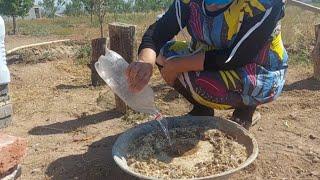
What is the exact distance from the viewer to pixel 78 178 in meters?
2.56

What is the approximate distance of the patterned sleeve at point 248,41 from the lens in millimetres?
2391

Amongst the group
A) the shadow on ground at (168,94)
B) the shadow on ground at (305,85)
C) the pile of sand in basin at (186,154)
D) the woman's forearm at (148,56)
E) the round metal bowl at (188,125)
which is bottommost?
the shadow on ground at (168,94)

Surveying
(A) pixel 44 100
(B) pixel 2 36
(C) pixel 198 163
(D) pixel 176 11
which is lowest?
(A) pixel 44 100

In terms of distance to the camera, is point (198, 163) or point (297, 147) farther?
point (297, 147)

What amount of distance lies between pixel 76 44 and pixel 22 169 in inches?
163

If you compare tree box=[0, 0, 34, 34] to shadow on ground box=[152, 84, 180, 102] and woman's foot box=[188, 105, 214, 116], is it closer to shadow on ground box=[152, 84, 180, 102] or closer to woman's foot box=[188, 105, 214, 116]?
shadow on ground box=[152, 84, 180, 102]

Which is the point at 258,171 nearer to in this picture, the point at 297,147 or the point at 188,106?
the point at 297,147

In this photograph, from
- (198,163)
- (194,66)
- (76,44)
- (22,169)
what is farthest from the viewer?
(76,44)

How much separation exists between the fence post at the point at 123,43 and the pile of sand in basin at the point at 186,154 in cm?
99

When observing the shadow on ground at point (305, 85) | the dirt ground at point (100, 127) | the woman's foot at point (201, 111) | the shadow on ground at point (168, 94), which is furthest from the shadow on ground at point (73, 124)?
the shadow on ground at point (305, 85)

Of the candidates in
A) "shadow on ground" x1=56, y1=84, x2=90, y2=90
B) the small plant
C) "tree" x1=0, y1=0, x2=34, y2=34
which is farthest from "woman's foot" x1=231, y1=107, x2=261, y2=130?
"tree" x1=0, y1=0, x2=34, y2=34

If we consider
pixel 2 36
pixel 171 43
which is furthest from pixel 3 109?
pixel 171 43

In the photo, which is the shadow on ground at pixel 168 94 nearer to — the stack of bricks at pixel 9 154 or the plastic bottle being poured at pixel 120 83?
the plastic bottle being poured at pixel 120 83

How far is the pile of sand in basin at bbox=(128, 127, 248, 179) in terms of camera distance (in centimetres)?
218
